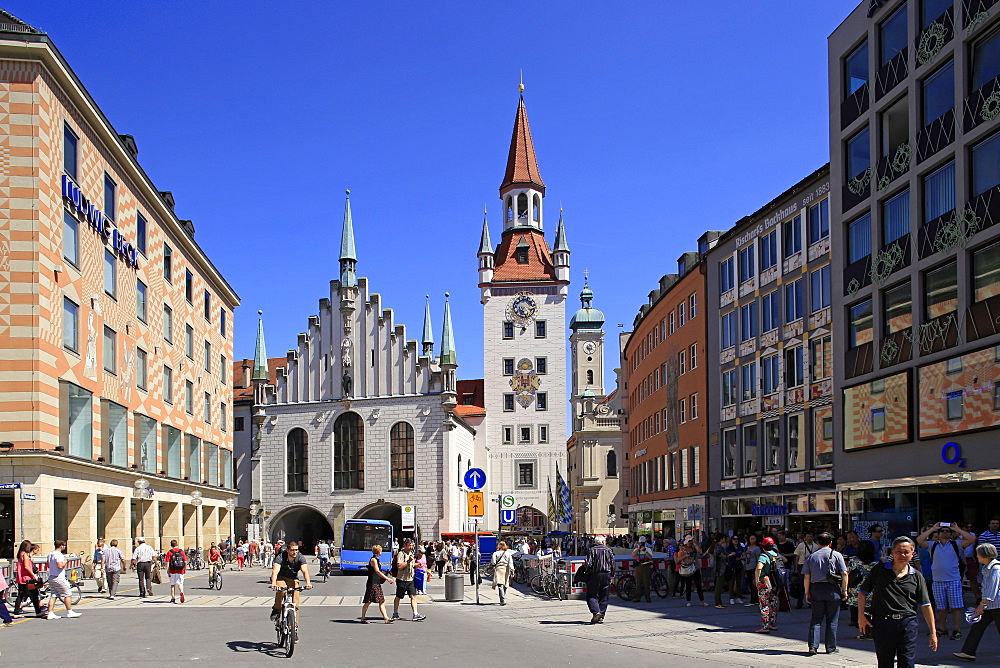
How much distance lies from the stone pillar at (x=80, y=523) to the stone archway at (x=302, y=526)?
135 feet

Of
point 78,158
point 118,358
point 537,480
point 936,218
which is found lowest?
point 537,480

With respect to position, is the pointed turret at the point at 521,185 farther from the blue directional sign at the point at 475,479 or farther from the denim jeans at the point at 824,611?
the denim jeans at the point at 824,611

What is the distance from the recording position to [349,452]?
74.8 m

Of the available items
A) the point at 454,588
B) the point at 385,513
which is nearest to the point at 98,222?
the point at 454,588

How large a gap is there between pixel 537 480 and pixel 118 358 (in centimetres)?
5236

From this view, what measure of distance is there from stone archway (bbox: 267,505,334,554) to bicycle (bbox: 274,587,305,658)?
197ft

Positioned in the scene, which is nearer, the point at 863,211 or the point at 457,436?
the point at 863,211

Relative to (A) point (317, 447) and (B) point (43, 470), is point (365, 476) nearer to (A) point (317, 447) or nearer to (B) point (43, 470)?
(A) point (317, 447)

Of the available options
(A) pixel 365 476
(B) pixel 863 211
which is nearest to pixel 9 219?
(B) pixel 863 211

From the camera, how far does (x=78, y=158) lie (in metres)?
33.7

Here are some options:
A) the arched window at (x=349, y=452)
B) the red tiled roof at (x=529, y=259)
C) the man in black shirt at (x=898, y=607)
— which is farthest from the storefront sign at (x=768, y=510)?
the red tiled roof at (x=529, y=259)

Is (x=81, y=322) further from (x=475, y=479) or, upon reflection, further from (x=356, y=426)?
(x=356, y=426)

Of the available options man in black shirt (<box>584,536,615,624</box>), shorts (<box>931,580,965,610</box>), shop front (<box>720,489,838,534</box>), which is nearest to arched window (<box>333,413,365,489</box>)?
shop front (<box>720,489,838,534</box>)

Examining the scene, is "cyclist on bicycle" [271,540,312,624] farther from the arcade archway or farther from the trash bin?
the arcade archway
